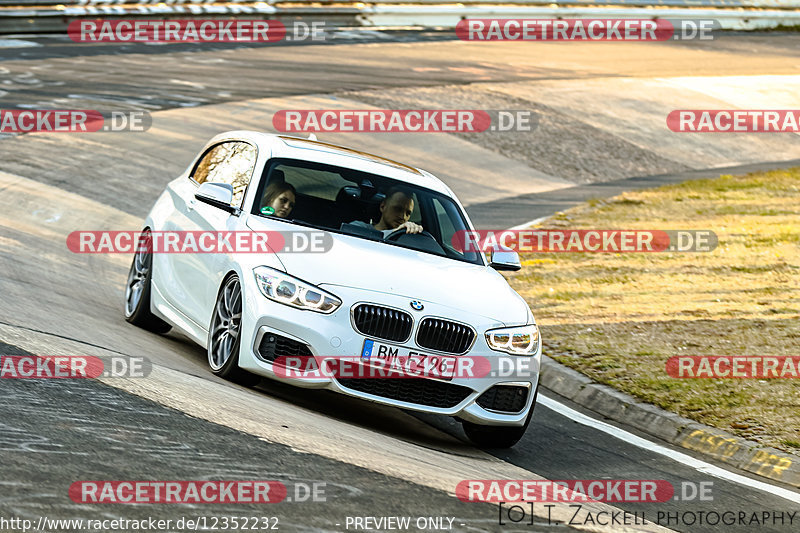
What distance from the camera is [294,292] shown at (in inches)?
302

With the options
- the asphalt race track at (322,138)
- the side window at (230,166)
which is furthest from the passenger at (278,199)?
the asphalt race track at (322,138)

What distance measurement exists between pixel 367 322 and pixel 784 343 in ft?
16.8

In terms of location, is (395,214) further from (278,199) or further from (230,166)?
(230,166)

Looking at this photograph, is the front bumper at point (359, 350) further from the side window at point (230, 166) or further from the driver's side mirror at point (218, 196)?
the side window at point (230, 166)

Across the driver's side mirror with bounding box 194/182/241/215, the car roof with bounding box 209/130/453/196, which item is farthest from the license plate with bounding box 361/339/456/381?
the car roof with bounding box 209/130/453/196

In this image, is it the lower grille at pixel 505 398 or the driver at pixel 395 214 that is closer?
the lower grille at pixel 505 398

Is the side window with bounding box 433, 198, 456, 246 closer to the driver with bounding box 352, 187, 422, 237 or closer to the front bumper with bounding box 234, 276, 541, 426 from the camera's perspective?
the driver with bounding box 352, 187, 422, 237

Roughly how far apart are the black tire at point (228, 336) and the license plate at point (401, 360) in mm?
905

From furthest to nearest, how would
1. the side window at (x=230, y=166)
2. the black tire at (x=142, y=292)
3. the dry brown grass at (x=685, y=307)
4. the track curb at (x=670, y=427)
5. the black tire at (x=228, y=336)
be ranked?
the black tire at (x=142, y=292), the dry brown grass at (x=685, y=307), the side window at (x=230, y=166), the track curb at (x=670, y=427), the black tire at (x=228, y=336)

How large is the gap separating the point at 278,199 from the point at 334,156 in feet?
2.29

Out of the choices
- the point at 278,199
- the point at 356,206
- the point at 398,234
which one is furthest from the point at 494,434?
the point at 278,199

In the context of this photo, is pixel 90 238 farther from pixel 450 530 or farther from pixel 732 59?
pixel 732 59

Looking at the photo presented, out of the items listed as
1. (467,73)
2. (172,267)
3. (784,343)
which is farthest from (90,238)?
(467,73)

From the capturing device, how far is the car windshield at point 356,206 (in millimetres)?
8859
